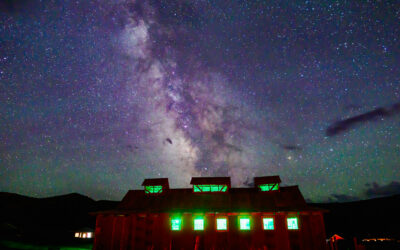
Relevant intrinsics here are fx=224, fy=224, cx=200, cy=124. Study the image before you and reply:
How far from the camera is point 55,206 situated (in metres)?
78.8

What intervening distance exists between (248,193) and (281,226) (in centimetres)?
483

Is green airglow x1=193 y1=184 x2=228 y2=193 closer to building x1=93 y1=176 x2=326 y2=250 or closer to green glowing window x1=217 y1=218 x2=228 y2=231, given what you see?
building x1=93 y1=176 x2=326 y2=250

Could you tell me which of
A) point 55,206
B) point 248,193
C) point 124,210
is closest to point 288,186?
point 248,193

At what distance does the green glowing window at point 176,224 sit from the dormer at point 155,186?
4.93 meters

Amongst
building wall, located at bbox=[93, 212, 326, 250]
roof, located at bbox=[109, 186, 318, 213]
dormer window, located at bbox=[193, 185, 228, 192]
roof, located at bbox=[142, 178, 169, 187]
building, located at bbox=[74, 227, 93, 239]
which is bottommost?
building, located at bbox=[74, 227, 93, 239]

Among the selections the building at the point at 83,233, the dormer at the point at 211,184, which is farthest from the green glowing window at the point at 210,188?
the building at the point at 83,233

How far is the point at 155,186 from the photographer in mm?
24828

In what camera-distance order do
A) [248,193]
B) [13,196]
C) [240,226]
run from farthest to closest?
1. [13,196]
2. [248,193]
3. [240,226]

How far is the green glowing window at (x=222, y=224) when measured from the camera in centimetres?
1955

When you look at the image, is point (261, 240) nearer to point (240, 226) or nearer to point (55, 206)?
point (240, 226)

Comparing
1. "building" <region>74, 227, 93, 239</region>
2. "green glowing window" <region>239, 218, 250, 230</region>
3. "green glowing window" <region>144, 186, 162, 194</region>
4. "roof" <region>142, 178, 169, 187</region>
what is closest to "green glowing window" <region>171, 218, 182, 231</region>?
"green glowing window" <region>144, 186, 162, 194</region>

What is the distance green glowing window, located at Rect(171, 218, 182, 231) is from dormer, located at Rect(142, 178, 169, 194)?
4929 mm

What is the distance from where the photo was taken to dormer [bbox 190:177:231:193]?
23719mm

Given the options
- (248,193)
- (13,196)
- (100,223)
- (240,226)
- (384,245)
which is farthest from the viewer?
(13,196)
